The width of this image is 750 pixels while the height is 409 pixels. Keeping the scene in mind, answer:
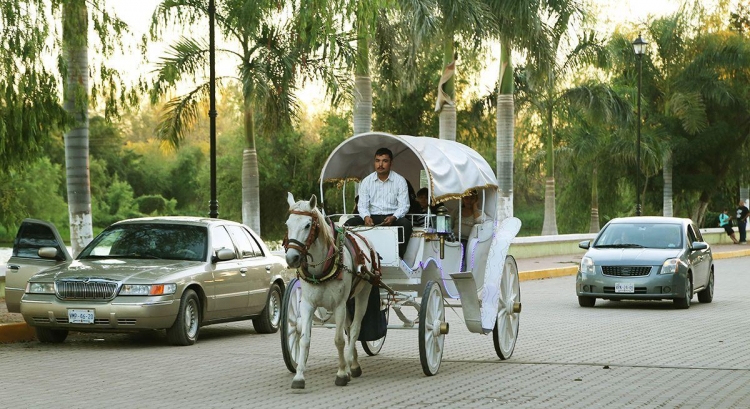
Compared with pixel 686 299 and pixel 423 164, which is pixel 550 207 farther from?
pixel 423 164

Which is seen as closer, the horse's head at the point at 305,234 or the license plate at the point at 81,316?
the horse's head at the point at 305,234

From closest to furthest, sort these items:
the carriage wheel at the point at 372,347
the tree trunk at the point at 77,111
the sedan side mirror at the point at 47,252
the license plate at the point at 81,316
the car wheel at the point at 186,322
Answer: the carriage wheel at the point at 372,347 < the license plate at the point at 81,316 < the car wheel at the point at 186,322 < the sedan side mirror at the point at 47,252 < the tree trunk at the point at 77,111

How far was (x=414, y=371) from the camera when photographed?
12.1m

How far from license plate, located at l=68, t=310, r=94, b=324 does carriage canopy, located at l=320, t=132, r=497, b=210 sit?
3239 millimetres

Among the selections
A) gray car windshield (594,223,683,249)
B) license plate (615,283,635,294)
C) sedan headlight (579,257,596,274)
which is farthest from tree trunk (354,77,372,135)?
license plate (615,283,635,294)

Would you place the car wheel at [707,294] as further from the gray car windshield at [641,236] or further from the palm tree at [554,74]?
the palm tree at [554,74]

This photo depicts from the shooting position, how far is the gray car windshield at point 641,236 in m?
21.7

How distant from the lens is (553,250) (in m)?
41.0

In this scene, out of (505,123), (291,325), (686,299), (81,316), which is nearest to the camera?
(291,325)

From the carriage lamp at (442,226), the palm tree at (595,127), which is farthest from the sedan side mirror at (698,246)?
the palm tree at (595,127)

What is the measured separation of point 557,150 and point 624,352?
158ft

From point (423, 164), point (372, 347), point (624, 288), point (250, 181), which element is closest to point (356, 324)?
point (423, 164)

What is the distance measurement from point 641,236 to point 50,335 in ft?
38.3

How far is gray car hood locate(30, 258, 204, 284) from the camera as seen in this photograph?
46.3 ft
